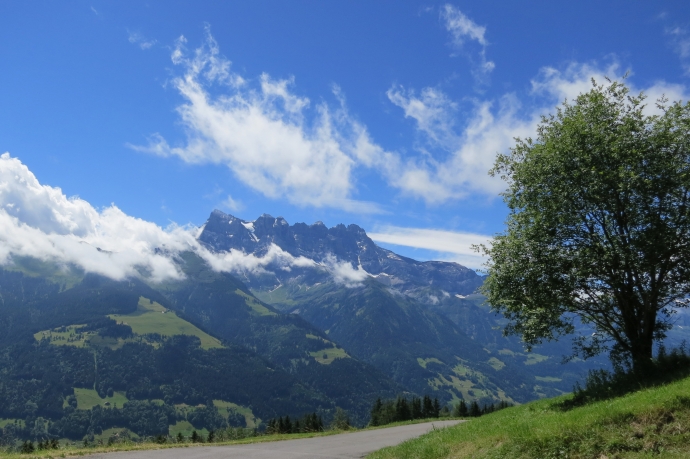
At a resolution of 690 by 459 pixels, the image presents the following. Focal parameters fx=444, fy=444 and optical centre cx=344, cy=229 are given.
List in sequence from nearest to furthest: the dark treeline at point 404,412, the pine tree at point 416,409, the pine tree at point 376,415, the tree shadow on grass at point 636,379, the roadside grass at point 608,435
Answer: the roadside grass at point 608,435 < the tree shadow on grass at point 636,379 < the dark treeline at point 404,412 < the pine tree at point 416,409 < the pine tree at point 376,415

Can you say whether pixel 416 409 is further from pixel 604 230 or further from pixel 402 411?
pixel 604 230

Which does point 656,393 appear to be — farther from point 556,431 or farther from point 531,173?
point 531,173

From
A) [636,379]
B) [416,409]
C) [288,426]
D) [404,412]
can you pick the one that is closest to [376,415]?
[416,409]

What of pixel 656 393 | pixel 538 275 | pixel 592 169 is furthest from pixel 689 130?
pixel 656 393

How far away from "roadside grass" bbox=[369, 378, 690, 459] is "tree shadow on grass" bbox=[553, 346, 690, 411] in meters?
2.43

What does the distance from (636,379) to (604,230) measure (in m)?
7.04

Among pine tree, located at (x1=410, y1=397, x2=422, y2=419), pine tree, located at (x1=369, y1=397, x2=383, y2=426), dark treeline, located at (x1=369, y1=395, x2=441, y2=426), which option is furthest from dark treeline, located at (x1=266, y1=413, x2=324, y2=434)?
pine tree, located at (x1=410, y1=397, x2=422, y2=419)

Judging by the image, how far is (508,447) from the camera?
46.5ft

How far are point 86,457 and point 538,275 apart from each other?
72.4 feet

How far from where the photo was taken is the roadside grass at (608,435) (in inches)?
483

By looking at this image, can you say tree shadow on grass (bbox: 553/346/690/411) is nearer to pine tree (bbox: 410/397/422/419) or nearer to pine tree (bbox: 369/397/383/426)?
pine tree (bbox: 410/397/422/419)

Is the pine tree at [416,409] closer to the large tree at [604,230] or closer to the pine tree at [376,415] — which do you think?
the pine tree at [376,415]

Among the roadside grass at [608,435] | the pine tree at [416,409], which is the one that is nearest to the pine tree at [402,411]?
the pine tree at [416,409]

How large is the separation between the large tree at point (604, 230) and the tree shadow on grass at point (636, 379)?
2.35 feet
